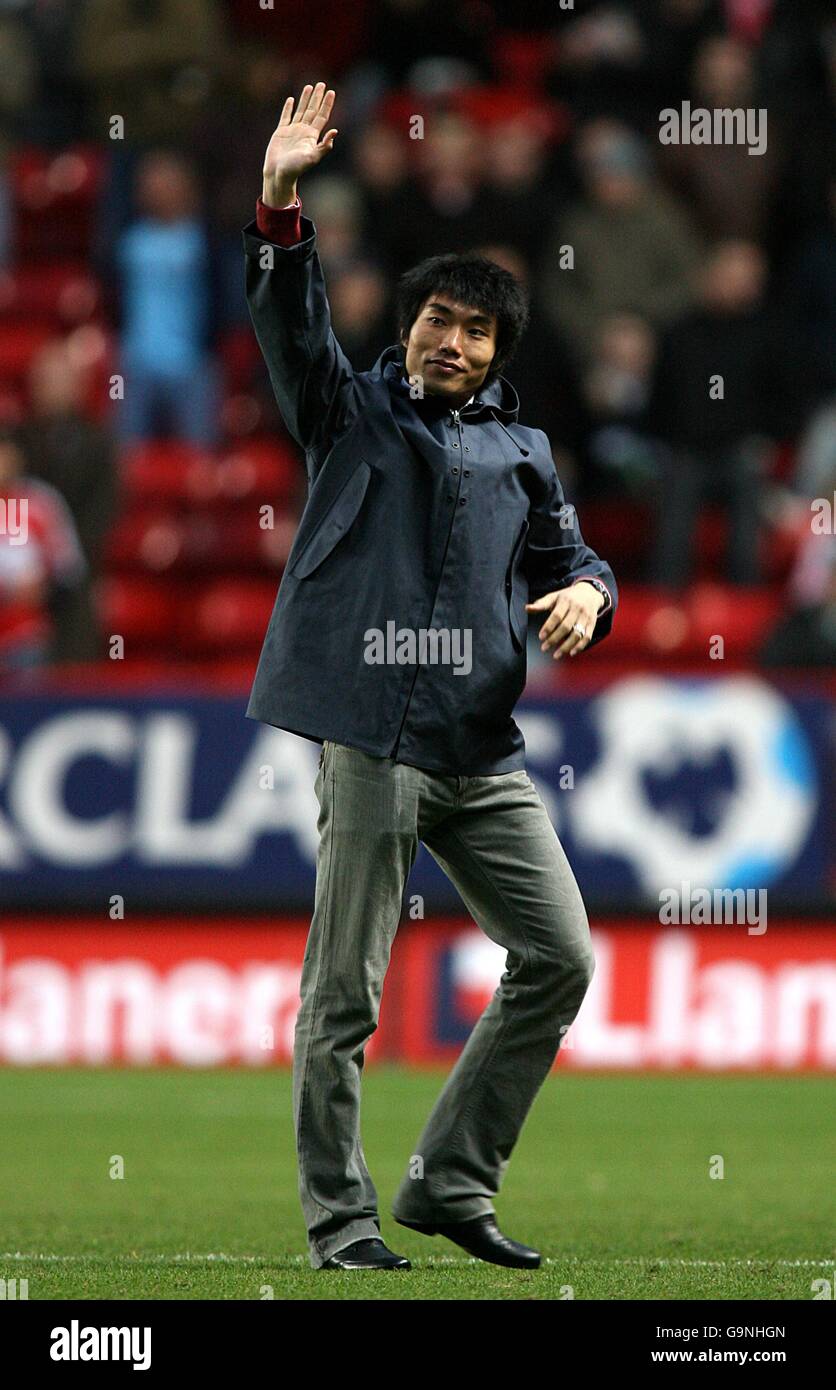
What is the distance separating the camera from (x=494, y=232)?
13438mm

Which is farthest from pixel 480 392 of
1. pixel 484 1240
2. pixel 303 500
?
pixel 303 500

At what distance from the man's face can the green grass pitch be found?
207 centimetres

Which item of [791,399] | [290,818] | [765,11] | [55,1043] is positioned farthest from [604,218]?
[55,1043]

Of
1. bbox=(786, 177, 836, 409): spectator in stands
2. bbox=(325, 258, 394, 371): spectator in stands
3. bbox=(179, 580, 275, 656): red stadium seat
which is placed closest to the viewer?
bbox=(179, 580, 275, 656): red stadium seat

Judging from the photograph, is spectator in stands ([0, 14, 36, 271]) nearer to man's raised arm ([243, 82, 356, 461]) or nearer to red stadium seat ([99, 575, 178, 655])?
red stadium seat ([99, 575, 178, 655])

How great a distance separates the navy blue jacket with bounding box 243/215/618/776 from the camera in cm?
534

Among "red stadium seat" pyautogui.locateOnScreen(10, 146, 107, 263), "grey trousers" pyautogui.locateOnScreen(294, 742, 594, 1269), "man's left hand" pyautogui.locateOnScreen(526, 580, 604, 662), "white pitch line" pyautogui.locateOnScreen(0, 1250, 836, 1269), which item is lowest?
"white pitch line" pyautogui.locateOnScreen(0, 1250, 836, 1269)

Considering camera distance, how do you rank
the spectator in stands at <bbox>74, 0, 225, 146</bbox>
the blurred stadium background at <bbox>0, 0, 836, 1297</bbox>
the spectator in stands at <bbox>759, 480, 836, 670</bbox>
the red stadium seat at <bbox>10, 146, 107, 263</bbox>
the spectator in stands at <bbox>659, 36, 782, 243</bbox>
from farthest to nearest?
the red stadium seat at <bbox>10, 146, 107, 263</bbox> → the spectator in stands at <bbox>74, 0, 225, 146</bbox> → the spectator in stands at <bbox>659, 36, 782, 243</bbox> → the spectator in stands at <bbox>759, 480, 836, 670</bbox> → the blurred stadium background at <bbox>0, 0, 836, 1297</bbox>

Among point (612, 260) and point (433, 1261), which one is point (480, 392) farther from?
point (612, 260)

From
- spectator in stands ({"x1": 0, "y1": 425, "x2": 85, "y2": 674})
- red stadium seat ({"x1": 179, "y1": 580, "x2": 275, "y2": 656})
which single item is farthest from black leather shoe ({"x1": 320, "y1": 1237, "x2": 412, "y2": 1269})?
red stadium seat ({"x1": 179, "y1": 580, "x2": 275, "y2": 656})

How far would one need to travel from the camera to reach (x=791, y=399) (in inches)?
516

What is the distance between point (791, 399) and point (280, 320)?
8.34m

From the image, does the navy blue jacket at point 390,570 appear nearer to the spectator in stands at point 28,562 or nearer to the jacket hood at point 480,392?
the jacket hood at point 480,392

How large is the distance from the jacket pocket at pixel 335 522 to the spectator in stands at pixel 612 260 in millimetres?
8477
